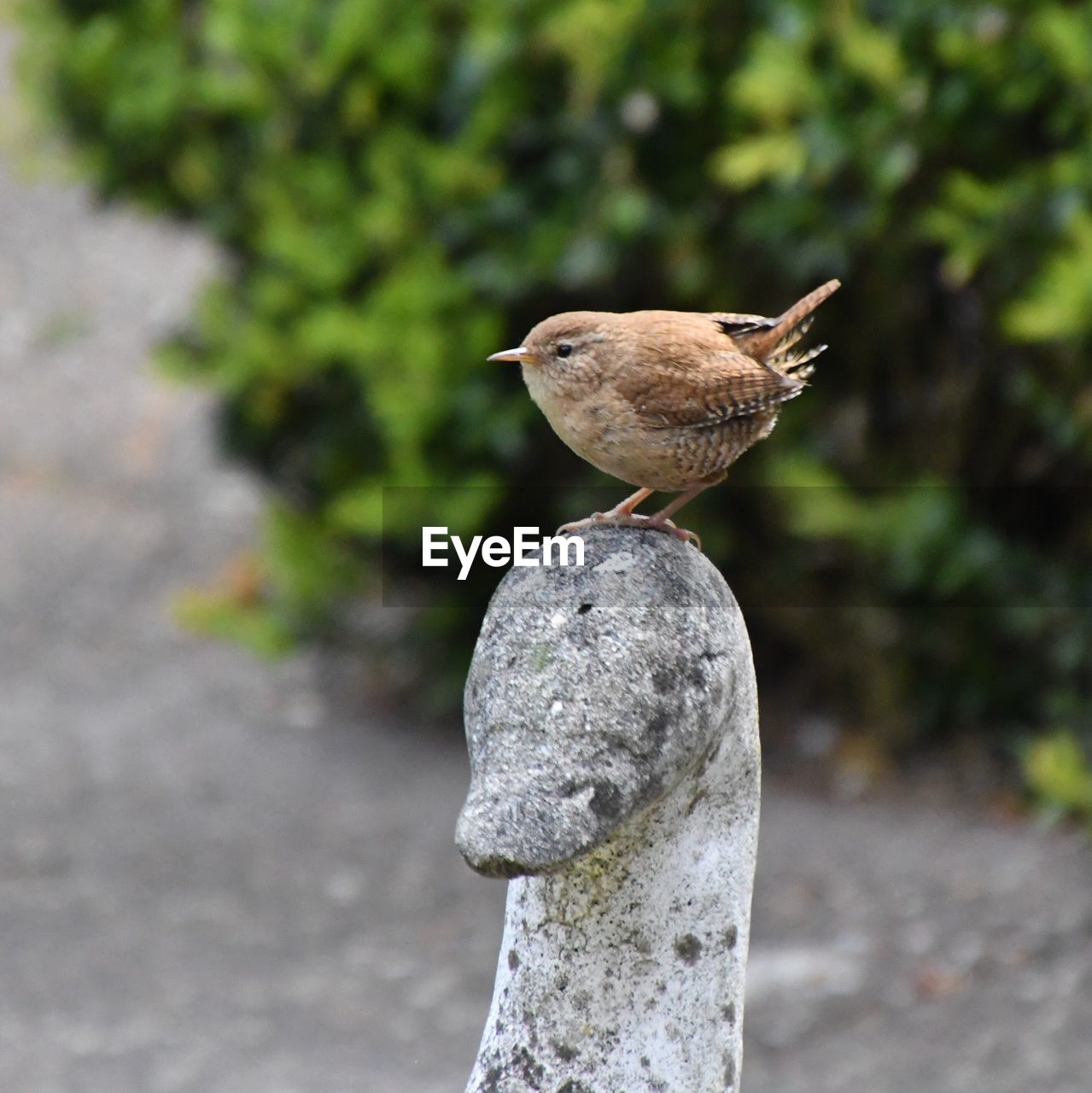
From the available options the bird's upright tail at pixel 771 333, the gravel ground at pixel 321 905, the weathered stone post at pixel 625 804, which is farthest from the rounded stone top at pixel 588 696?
the gravel ground at pixel 321 905

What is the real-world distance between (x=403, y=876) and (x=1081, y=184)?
297 cm

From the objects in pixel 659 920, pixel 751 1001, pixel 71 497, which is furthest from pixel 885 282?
pixel 71 497

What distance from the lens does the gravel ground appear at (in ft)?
15.6

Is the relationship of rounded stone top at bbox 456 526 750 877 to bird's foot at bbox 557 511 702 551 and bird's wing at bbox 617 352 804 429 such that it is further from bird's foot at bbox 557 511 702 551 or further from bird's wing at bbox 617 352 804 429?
bird's wing at bbox 617 352 804 429

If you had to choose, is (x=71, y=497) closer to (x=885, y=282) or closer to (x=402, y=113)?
(x=402, y=113)

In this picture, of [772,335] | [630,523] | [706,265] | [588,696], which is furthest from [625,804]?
[706,265]

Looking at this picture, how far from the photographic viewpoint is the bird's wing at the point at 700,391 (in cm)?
256

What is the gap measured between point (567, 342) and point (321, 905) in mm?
3446

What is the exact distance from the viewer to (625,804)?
210 centimetres

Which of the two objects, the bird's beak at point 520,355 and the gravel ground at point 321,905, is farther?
the gravel ground at point 321,905

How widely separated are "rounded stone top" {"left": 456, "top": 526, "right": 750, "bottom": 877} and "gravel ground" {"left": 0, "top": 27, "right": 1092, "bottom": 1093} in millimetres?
2719

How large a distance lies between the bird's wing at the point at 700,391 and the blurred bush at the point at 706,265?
2250 mm

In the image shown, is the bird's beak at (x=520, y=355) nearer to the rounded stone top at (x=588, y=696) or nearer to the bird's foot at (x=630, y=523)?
the bird's foot at (x=630, y=523)

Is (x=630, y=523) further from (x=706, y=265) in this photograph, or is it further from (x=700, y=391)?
(x=706, y=265)
